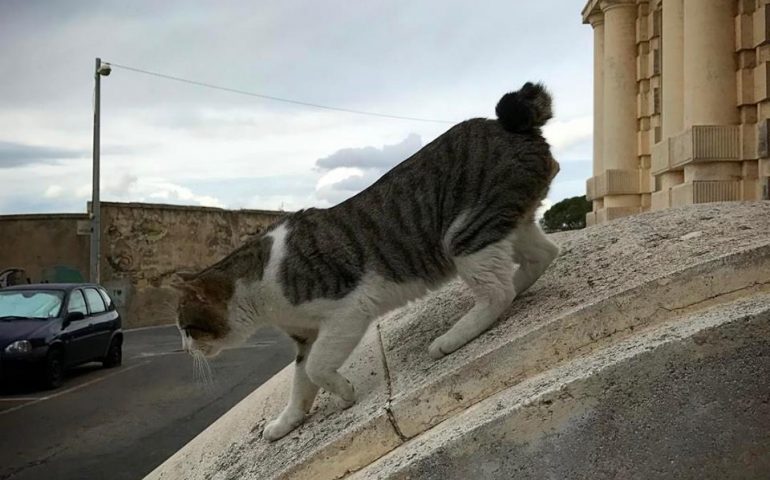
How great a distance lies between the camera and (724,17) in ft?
26.3

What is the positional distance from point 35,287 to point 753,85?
32.5 ft

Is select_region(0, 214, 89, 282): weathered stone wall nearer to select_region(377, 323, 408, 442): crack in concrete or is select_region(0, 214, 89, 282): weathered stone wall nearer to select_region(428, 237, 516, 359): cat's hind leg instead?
select_region(377, 323, 408, 442): crack in concrete

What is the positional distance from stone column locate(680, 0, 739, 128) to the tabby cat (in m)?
5.60

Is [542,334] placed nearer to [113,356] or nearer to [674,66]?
[674,66]

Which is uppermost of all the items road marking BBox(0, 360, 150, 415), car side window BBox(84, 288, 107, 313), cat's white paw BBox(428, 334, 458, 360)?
cat's white paw BBox(428, 334, 458, 360)

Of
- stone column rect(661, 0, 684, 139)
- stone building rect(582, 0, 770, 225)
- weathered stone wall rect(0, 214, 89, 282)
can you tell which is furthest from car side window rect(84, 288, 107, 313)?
stone column rect(661, 0, 684, 139)

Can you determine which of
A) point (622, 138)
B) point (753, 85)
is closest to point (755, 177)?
point (753, 85)

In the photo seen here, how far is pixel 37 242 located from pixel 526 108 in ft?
62.9

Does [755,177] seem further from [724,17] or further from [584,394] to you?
[584,394]

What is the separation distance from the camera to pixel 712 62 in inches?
321

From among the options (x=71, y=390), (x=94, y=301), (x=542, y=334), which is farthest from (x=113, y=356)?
(x=542, y=334)

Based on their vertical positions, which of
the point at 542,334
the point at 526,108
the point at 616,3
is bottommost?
the point at 542,334

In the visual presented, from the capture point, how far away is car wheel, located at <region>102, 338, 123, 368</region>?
11.6 m

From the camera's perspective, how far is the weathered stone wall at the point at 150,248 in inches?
790
